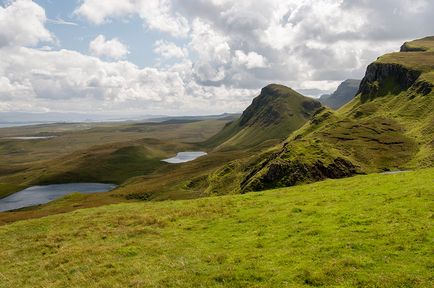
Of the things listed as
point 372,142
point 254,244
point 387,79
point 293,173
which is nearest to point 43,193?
point 293,173

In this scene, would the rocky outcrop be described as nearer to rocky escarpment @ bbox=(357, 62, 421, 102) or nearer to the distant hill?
the distant hill

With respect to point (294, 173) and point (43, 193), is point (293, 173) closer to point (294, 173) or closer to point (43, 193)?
point (294, 173)

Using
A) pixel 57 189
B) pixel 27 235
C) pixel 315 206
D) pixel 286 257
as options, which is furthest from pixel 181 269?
pixel 57 189

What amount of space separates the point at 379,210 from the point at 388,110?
106 meters

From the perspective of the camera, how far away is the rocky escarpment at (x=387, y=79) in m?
138

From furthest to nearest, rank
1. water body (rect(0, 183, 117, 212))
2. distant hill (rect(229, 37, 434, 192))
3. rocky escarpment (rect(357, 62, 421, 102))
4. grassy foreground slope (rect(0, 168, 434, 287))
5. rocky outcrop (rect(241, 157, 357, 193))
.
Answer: water body (rect(0, 183, 117, 212)), rocky escarpment (rect(357, 62, 421, 102)), distant hill (rect(229, 37, 434, 192)), rocky outcrop (rect(241, 157, 357, 193)), grassy foreground slope (rect(0, 168, 434, 287))

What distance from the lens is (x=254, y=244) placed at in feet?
85.8

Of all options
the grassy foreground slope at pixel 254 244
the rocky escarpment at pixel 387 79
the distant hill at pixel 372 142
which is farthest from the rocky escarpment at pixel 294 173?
the rocky escarpment at pixel 387 79

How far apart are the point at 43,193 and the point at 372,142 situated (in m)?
132

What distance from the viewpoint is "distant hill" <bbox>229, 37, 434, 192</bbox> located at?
66.0m

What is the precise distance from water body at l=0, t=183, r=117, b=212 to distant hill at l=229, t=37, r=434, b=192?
90509 mm

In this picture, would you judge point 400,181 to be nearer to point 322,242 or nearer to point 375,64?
point 322,242

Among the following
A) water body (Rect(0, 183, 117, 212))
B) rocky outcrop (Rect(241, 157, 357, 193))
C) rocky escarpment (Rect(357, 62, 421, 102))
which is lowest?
water body (Rect(0, 183, 117, 212))

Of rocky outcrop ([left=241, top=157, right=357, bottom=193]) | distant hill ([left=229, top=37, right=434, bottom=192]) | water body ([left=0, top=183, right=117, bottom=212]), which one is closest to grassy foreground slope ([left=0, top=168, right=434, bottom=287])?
rocky outcrop ([left=241, top=157, right=357, bottom=193])
